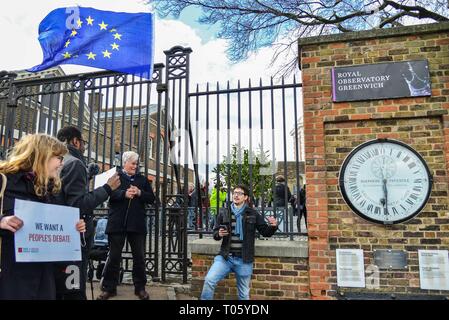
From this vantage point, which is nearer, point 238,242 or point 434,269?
point 434,269

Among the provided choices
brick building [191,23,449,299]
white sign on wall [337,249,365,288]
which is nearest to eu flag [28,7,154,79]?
brick building [191,23,449,299]

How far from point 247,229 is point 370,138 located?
5.85 feet

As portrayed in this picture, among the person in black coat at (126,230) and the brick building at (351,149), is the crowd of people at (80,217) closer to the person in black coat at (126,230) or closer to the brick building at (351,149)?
the person in black coat at (126,230)

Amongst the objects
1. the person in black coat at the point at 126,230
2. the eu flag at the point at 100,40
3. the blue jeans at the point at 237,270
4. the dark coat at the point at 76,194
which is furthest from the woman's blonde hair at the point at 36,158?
the eu flag at the point at 100,40

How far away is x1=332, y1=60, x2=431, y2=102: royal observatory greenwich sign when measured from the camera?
165 inches

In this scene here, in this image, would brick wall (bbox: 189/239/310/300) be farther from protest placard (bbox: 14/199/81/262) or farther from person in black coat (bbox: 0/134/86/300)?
person in black coat (bbox: 0/134/86/300)

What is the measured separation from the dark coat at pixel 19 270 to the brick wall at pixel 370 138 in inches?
112

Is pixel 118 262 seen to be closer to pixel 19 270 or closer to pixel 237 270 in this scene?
pixel 237 270

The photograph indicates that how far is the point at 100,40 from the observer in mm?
5820

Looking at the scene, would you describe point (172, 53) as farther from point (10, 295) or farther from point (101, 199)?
point (10, 295)

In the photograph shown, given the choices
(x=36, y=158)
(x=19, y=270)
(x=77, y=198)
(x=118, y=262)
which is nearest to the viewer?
(x=19, y=270)

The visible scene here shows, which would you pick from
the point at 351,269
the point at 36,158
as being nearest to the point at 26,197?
the point at 36,158

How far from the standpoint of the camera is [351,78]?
4.34 m
